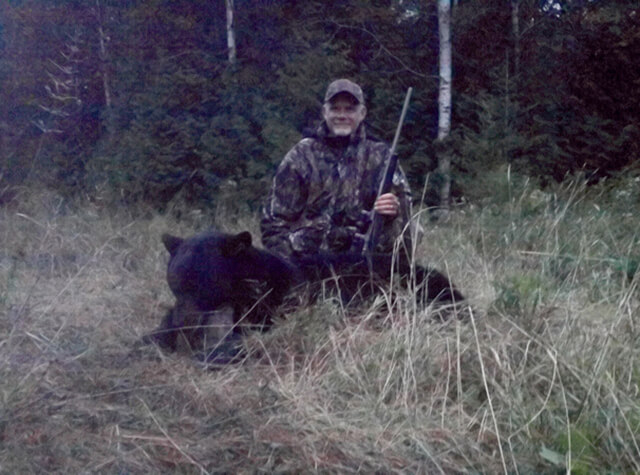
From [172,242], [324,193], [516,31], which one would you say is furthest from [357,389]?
[516,31]

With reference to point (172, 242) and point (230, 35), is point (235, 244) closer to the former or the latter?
point (172, 242)

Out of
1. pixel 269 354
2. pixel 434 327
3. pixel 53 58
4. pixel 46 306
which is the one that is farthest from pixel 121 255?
pixel 53 58

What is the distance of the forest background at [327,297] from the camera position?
117 inches

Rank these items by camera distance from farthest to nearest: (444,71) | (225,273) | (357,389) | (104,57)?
1. (104,57)
2. (444,71)
3. (225,273)
4. (357,389)

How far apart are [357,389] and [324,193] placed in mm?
2682

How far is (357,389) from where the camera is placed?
341 centimetres

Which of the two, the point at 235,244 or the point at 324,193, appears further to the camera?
the point at 324,193

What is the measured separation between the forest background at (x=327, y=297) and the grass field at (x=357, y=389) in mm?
12

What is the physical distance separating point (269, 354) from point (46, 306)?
1.41 meters

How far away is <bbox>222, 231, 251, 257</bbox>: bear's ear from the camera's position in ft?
14.1

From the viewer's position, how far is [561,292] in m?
4.18

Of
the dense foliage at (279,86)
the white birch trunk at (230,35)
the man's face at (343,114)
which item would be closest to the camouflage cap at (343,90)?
the man's face at (343,114)

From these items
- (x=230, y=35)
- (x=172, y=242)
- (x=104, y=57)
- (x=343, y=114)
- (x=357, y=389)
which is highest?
(x=230, y=35)

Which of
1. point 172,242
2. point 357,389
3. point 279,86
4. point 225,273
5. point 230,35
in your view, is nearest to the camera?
point 357,389
